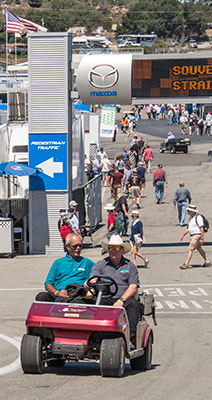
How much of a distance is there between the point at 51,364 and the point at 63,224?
1110 centimetres

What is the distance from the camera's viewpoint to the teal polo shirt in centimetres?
1008

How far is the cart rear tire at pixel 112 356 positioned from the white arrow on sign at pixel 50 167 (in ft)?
43.5

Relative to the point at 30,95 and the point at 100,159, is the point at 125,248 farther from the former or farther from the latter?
the point at 100,159

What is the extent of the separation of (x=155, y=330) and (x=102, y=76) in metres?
9.39

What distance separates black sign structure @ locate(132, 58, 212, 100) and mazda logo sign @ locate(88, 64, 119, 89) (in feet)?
1.99

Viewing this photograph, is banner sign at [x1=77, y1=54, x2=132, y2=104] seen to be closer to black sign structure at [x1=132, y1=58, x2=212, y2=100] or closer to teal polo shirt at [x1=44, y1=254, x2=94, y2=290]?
black sign structure at [x1=132, y1=58, x2=212, y2=100]

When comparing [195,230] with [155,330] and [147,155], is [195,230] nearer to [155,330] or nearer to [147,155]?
[155,330]

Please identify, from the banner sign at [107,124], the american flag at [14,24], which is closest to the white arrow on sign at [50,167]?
the banner sign at [107,124]

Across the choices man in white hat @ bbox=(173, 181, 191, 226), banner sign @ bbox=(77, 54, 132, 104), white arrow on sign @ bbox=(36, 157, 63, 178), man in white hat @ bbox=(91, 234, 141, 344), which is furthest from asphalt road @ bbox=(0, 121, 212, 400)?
banner sign @ bbox=(77, 54, 132, 104)

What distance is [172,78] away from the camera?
70.0 ft

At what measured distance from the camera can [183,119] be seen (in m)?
58.7

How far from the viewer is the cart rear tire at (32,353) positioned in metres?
9.20

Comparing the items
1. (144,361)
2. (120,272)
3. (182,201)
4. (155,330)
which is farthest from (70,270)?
(182,201)

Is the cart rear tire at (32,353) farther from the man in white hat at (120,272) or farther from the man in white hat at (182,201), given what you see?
the man in white hat at (182,201)
